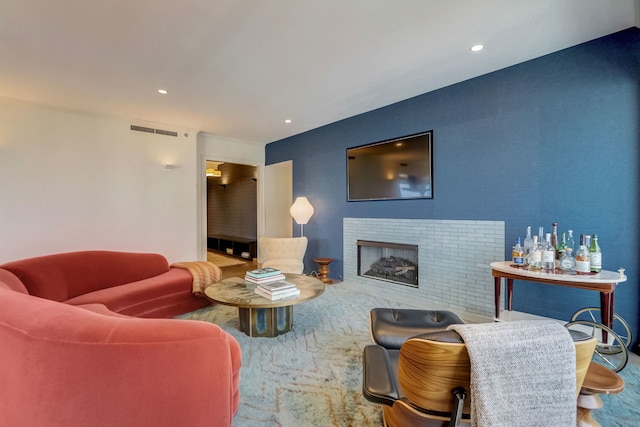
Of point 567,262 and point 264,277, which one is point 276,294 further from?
point 567,262

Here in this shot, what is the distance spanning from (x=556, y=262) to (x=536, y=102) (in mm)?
1450

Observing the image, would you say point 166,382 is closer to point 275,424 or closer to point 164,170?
point 275,424

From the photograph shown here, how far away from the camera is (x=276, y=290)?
94.3 inches

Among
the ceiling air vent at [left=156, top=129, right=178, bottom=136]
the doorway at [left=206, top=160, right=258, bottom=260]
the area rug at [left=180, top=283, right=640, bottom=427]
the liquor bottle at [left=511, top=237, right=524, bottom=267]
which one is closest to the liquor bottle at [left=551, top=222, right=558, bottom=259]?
the liquor bottle at [left=511, top=237, right=524, bottom=267]

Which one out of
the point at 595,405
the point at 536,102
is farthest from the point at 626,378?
the point at 536,102

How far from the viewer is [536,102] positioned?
2605mm

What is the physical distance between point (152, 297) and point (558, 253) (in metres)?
3.62

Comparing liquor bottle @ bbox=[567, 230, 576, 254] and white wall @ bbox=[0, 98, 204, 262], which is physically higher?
white wall @ bbox=[0, 98, 204, 262]

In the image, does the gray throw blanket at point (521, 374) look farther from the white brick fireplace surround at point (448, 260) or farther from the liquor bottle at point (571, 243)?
the white brick fireplace surround at point (448, 260)

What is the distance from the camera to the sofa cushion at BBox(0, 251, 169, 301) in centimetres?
231

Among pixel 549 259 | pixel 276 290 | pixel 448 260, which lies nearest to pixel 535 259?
pixel 549 259

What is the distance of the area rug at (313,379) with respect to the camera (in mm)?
1567

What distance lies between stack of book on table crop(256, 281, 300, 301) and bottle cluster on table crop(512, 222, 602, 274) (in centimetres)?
191

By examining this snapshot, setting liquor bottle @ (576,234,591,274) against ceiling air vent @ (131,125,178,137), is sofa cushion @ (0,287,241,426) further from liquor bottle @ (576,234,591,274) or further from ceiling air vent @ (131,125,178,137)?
ceiling air vent @ (131,125,178,137)
